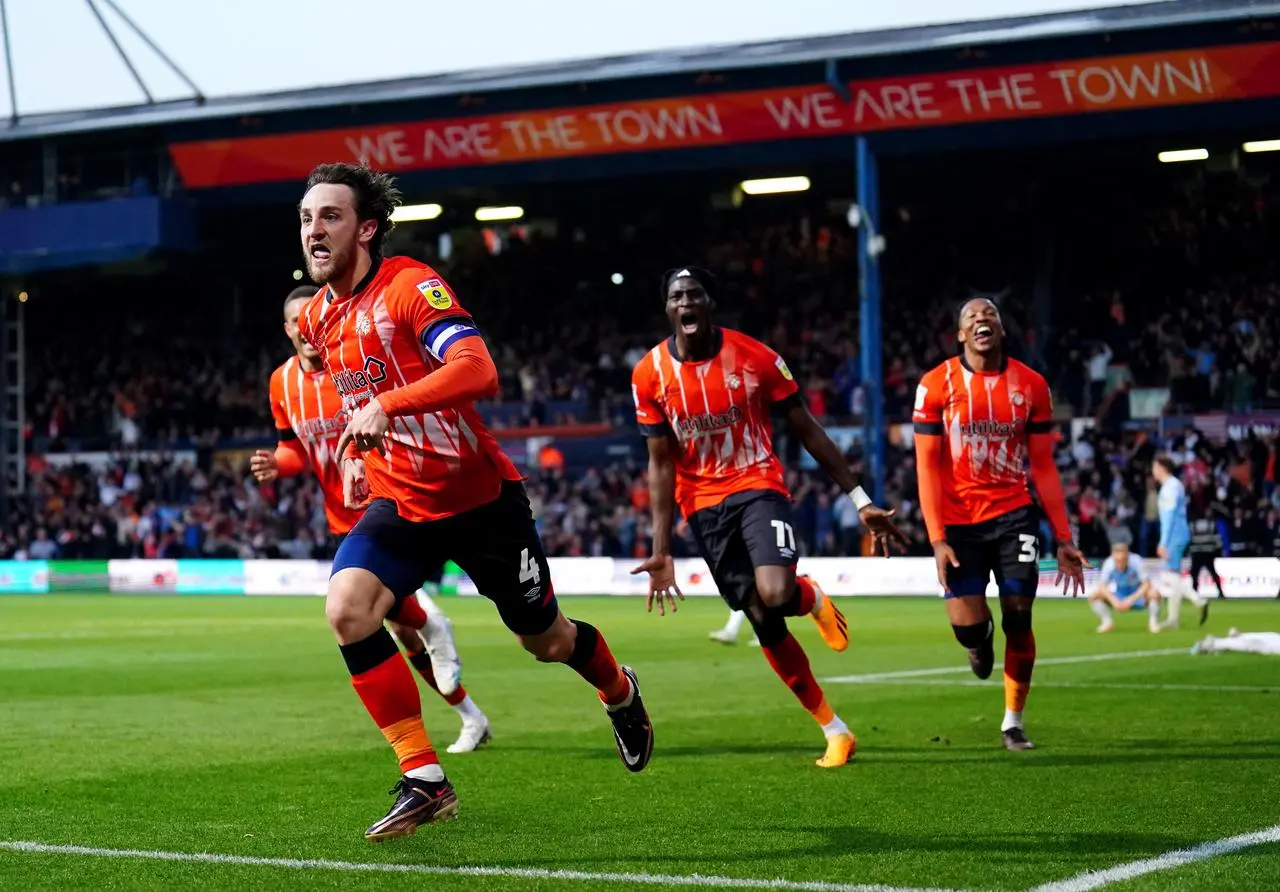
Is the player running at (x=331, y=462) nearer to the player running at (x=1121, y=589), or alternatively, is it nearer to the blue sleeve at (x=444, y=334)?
the blue sleeve at (x=444, y=334)

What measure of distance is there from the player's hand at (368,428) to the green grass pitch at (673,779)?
4.65ft

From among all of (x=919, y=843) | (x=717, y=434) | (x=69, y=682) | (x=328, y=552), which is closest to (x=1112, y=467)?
(x=328, y=552)

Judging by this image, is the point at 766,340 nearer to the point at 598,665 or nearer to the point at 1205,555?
the point at 1205,555

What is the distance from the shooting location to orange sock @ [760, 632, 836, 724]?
9422 mm

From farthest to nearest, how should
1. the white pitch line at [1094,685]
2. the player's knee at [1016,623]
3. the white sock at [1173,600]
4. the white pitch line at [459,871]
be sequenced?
the white sock at [1173,600], the white pitch line at [1094,685], the player's knee at [1016,623], the white pitch line at [459,871]

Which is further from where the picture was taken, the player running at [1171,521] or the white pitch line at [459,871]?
the player running at [1171,521]

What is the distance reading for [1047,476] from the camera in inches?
418

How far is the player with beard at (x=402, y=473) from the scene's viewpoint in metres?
6.52

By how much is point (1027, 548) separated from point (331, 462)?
154 inches

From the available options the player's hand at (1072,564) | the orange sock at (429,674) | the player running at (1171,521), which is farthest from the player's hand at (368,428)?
the player running at (1171,521)

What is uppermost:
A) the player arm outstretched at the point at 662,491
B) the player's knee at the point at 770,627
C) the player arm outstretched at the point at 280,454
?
the player arm outstretched at the point at 280,454

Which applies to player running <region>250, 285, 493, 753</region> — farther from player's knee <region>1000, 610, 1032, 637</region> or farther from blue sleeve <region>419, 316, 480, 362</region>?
blue sleeve <region>419, 316, 480, 362</region>

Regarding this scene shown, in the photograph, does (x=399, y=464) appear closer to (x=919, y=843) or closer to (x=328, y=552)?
(x=919, y=843)

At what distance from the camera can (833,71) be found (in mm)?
34438
